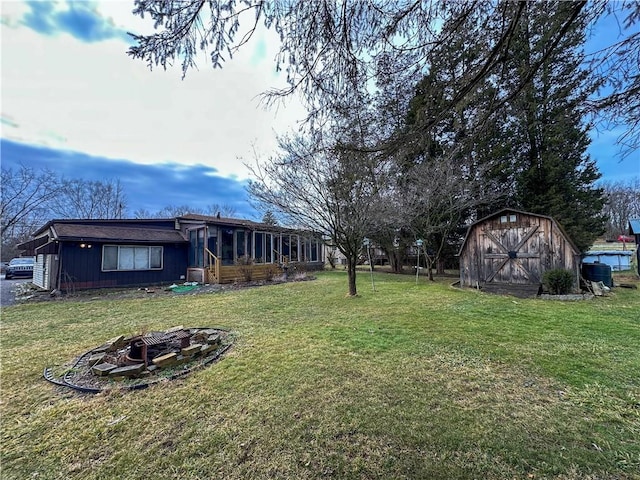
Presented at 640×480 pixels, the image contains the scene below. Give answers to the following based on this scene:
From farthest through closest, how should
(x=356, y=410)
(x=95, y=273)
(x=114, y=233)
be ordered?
(x=114, y=233)
(x=95, y=273)
(x=356, y=410)

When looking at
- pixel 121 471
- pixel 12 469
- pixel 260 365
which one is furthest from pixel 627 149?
pixel 12 469

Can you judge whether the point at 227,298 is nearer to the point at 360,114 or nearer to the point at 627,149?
the point at 360,114

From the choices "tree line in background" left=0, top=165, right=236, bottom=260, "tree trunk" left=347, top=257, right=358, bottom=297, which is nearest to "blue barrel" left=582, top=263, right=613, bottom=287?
"tree trunk" left=347, top=257, right=358, bottom=297

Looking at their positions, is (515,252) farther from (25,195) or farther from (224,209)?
(224,209)

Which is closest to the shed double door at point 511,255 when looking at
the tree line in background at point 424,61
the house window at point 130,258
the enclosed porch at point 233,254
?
the enclosed porch at point 233,254

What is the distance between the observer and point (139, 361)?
3471mm

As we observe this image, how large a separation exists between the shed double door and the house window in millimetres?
14094

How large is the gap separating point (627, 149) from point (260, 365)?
461 cm

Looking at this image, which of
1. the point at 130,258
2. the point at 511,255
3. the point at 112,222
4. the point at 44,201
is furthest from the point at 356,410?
the point at 44,201

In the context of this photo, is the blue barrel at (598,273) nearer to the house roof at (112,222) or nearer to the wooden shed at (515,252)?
the wooden shed at (515,252)

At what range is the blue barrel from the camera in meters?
8.86

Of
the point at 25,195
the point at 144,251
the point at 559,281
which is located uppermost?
the point at 25,195

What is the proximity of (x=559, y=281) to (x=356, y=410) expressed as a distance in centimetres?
822

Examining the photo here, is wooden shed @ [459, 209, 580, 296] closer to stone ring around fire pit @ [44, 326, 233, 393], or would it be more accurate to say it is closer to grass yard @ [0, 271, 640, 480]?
grass yard @ [0, 271, 640, 480]
